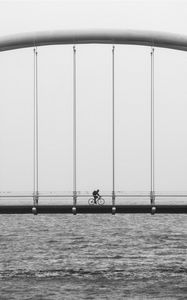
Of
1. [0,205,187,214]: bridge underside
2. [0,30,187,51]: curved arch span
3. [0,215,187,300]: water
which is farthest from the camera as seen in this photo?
[0,215,187,300]: water

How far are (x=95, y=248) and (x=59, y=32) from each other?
129 ft

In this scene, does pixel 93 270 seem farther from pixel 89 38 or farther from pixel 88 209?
pixel 89 38

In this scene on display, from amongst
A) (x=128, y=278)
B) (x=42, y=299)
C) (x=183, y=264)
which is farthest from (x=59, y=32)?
(x=183, y=264)

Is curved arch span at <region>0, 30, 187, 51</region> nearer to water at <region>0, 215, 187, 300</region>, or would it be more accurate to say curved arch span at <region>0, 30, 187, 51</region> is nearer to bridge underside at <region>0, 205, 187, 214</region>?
bridge underside at <region>0, 205, 187, 214</region>

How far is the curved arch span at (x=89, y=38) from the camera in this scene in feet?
107

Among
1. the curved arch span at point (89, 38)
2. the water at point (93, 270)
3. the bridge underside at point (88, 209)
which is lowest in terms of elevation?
the water at point (93, 270)

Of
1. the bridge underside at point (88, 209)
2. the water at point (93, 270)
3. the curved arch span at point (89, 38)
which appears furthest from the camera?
the water at point (93, 270)

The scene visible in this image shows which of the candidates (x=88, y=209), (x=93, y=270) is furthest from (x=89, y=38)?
(x=93, y=270)

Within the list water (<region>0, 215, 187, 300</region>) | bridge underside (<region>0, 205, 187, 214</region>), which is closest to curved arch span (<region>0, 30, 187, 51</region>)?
bridge underside (<region>0, 205, 187, 214</region>)

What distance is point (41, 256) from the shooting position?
197 feet

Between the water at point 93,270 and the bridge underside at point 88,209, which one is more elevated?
the bridge underside at point 88,209

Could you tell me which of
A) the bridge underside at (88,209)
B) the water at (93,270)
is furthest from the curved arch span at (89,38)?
the water at (93,270)

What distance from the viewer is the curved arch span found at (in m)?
32.5

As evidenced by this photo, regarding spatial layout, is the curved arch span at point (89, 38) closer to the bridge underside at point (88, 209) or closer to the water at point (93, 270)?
the bridge underside at point (88, 209)
